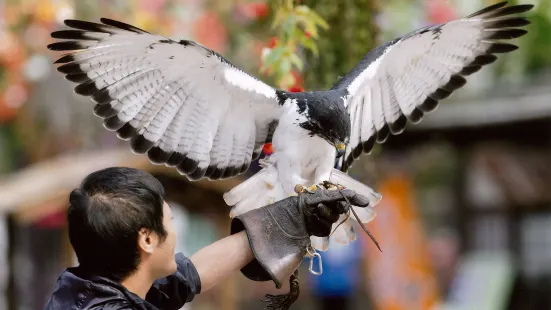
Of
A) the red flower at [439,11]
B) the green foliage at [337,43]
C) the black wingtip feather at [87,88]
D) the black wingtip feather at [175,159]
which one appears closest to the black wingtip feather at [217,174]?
the black wingtip feather at [175,159]

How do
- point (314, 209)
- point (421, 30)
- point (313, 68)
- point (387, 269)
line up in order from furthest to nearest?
1. point (387, 269)
2. point (313, 68)
3. point (421, 30)
4. point (314, 209)

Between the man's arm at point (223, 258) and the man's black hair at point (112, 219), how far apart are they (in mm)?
276

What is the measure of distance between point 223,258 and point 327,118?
460 millimetres

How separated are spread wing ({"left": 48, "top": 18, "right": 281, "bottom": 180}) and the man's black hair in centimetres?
43

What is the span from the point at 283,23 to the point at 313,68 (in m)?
0.50

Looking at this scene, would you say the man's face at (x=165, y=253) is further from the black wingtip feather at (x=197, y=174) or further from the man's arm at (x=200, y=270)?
the black wingtip feather at (x=197, y=174)

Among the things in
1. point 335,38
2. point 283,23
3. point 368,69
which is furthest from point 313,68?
point 368,69

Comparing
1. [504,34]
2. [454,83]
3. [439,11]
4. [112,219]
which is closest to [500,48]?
[504,34]

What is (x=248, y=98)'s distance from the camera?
96.3 inches

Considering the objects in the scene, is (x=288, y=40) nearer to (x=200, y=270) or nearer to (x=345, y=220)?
(x=345, y=220)

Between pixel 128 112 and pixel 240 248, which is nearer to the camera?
pixel 240 248

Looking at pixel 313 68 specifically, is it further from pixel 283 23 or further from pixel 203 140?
pixel 203 140

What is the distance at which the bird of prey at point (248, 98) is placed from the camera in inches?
90.3

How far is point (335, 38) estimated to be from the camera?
3.26 meters
